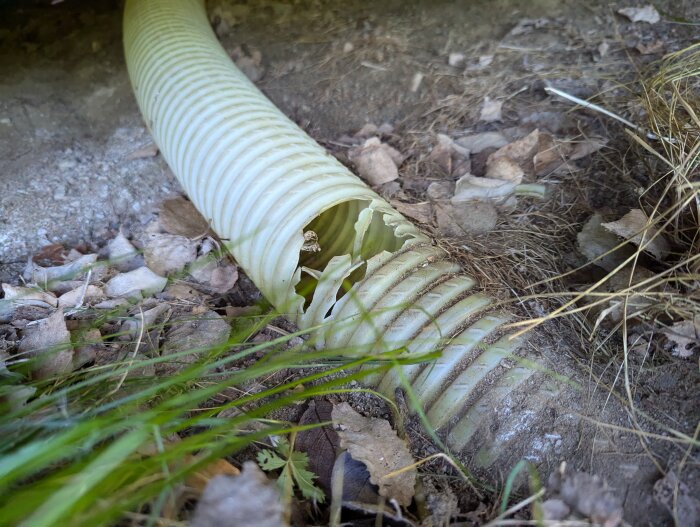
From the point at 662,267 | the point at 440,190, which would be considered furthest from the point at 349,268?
the point at 662,267

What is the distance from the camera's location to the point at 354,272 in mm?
1604

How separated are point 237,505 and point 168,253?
121 centimetres

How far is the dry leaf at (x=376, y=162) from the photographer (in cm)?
208

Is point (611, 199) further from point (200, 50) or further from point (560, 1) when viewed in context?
point (200, 50)

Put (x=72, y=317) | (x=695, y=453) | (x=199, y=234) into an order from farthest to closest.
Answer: (x=199, y=234) < (x=72, y=317) < (x=695, y=453)

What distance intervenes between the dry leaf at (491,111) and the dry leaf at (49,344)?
166 centimetres

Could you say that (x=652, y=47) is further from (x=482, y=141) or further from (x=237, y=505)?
(x=237, y=505)

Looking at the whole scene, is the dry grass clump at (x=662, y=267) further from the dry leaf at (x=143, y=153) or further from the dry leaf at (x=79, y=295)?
the dry leaf at (x=143, y=153)

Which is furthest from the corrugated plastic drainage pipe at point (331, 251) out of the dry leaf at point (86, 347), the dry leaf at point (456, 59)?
the dry leaf at point (456, 59)

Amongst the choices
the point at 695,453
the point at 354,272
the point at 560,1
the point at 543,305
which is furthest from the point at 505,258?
the point at 560,1

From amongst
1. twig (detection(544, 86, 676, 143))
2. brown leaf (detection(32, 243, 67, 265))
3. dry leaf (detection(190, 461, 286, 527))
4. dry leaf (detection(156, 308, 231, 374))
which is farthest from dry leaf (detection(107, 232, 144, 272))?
twig (detection(544, 86, 676, 143))

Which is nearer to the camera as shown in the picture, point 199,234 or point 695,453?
point 695,453

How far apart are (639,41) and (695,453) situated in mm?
1903

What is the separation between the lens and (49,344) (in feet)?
4.71
